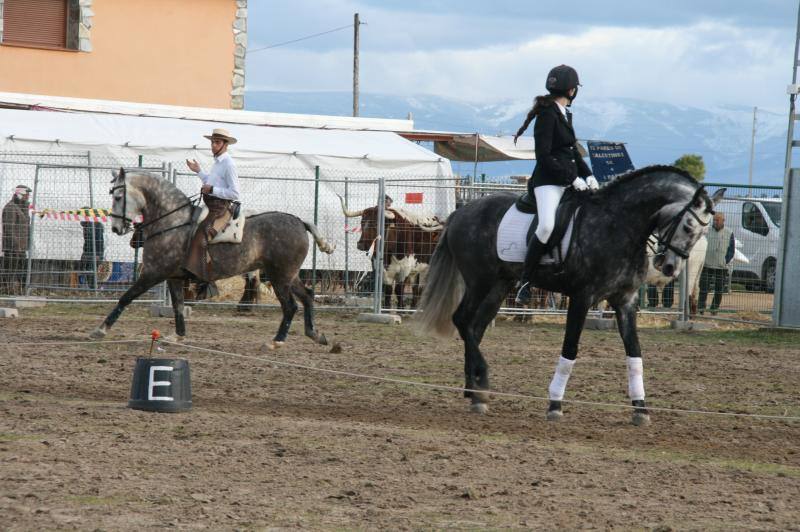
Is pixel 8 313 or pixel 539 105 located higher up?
pixel 539 105

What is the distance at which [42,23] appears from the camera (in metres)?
30.1

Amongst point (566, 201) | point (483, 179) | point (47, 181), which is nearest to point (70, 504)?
point (566, 201)

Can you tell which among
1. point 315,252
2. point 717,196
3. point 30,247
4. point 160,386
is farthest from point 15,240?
point 717,196

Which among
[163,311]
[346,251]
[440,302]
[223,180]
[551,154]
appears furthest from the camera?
[346,251]

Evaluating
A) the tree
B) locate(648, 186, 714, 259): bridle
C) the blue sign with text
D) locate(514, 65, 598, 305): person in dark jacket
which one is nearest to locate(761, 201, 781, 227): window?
the blue sign with text

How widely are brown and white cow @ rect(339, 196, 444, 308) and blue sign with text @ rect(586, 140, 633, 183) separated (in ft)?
13.9

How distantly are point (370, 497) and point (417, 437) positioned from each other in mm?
2065

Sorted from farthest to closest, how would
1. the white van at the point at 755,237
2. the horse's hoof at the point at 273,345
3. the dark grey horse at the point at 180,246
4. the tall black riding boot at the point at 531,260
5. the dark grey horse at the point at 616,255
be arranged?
the white van at the point at 755,237, the dark grey horse at the point at 180,246, the horse's hoof at the point at 273,345, the tall black riding boot at the point at 531,260, the dark grey horse at the point at 616,255

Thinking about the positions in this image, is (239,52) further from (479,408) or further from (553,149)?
(479,408)

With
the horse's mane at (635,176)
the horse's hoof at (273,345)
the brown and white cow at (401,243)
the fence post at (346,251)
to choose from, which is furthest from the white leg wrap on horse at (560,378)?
the fence post at (346,251)

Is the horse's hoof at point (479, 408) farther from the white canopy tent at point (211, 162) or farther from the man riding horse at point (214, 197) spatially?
the white canopy tent at point (211, 162)

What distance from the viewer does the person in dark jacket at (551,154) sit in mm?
10141

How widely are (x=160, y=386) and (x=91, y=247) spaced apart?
11.1m

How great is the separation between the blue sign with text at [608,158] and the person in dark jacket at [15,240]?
10210 millimetres
